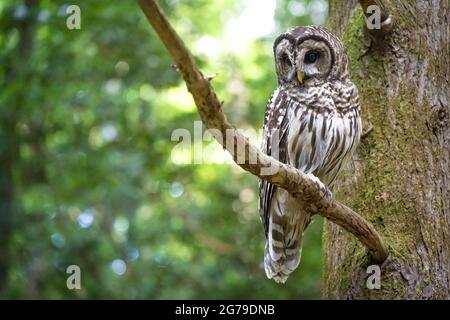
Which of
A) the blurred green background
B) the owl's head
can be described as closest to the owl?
the owl's head

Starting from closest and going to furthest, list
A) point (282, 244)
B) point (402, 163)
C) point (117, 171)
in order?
point (402, 163), point (282, 244), point (117, 171)

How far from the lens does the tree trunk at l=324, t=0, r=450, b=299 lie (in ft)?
13.2

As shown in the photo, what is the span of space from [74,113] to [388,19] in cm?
476

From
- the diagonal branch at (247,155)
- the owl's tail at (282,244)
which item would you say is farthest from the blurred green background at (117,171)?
the diagonal branch at (247,155)

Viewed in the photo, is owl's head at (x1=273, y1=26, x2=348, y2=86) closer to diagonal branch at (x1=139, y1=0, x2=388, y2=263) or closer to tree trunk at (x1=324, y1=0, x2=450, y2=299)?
tree trunk at (x1=324, y1=0, x2=450, y2=299)

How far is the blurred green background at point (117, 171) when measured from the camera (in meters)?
7.33

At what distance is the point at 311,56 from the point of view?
4.59 meters

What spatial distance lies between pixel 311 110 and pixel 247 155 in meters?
1.43

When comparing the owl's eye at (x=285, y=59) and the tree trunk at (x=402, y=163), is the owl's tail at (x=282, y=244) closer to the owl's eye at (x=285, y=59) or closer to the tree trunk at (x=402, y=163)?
the tree trunk at (x=402, y=163)

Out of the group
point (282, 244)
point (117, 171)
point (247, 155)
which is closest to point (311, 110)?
point (282, 244)

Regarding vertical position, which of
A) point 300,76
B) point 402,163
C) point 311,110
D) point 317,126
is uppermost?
point 300,76

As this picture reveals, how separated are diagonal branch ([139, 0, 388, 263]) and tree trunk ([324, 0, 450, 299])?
0.18m

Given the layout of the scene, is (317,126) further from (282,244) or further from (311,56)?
(282,244)

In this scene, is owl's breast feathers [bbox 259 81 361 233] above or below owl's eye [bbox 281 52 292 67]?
below
